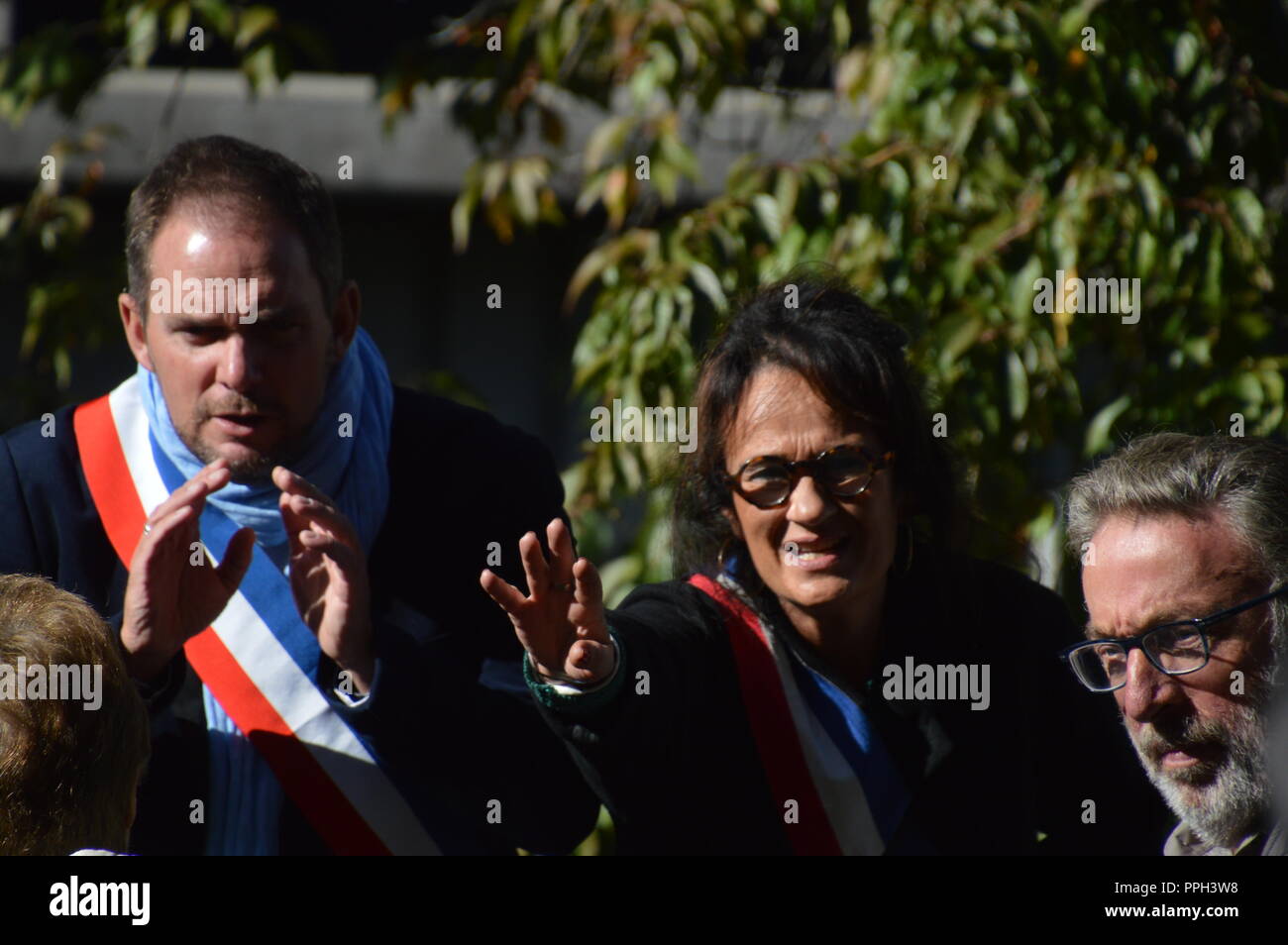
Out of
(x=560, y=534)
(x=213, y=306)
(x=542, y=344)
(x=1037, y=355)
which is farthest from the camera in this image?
(x=542, y=344)

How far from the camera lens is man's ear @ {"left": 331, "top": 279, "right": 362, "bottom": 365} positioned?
8.38 ft

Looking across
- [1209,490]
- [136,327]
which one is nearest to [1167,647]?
[1209,490]

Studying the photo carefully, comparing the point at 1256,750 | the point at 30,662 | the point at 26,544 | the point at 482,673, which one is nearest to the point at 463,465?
the point at 482,673

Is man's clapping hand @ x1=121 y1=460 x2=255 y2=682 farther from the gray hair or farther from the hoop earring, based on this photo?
the gray hair

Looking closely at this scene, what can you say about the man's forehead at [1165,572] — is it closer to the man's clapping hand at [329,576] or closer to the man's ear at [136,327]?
the man's clapping hand at [329,576]

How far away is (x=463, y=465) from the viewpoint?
258 centimetres

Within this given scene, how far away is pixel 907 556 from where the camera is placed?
256 centimetres

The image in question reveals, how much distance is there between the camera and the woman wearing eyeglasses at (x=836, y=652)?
232 cm

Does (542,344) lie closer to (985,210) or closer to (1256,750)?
(985,210)

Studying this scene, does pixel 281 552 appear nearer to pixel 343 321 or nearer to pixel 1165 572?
pixel 343 321

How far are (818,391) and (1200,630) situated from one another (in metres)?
0.63

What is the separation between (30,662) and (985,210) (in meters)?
2.24

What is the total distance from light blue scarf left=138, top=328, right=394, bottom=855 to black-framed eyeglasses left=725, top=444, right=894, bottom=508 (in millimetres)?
591
